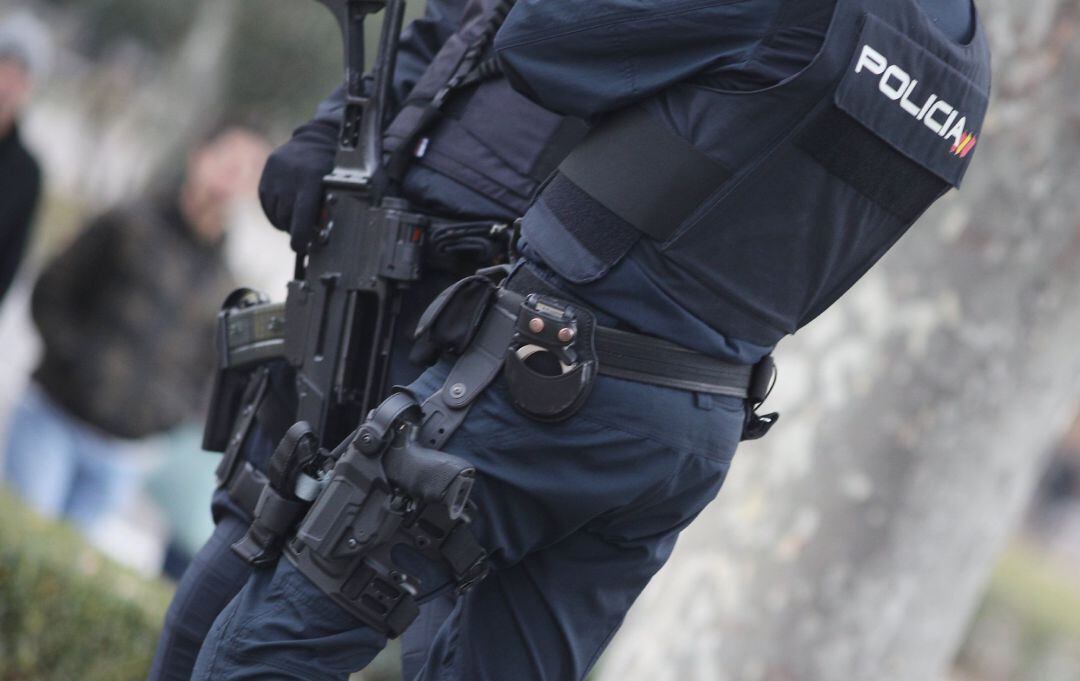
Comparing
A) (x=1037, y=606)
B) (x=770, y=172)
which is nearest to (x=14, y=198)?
(x=770, y=172)

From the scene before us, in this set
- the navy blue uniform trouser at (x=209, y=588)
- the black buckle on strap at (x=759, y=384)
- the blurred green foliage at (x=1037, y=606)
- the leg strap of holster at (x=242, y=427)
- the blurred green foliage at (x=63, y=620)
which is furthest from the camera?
the blurred green foliage at (x=1037, y=606)

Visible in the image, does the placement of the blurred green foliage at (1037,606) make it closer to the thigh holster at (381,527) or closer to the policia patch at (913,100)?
the policia patch at (913,100)

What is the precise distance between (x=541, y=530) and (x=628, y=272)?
16.6 inches

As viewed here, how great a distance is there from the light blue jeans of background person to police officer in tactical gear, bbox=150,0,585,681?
11.3 ft

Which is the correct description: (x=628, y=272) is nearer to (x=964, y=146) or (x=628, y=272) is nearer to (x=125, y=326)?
(x=964, y=146)

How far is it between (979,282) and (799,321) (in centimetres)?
246

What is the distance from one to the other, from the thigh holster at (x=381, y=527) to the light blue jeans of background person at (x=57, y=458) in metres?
4.14

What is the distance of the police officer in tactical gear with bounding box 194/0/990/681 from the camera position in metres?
2.19

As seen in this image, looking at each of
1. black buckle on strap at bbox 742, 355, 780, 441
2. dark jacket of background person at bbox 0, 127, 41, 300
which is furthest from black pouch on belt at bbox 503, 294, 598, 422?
dark jacket of background person at bbox 0, 127, 41, 300

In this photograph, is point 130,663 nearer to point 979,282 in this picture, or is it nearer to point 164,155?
point 979,282

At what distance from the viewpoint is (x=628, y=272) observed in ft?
7.45

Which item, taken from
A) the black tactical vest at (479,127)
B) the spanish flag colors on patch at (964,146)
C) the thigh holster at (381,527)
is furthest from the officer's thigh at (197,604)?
the spanish flag colors on patch at (964,146)

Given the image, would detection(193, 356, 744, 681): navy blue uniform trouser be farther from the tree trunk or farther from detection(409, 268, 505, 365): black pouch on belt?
the tree trunk

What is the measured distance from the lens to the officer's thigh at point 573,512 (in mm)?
2246
